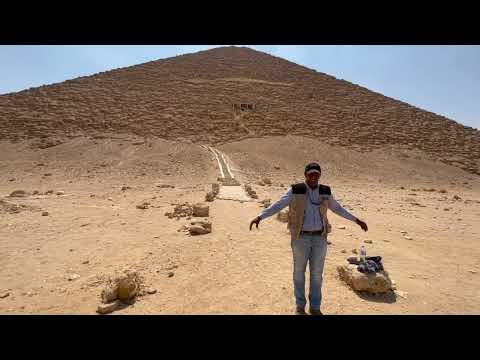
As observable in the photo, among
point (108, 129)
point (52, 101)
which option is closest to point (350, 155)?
point (108, 129)

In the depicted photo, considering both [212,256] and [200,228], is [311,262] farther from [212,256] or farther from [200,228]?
[200,228]

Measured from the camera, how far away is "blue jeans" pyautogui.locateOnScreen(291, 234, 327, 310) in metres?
3.17

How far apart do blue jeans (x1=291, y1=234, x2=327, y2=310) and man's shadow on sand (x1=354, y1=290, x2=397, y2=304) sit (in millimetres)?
882

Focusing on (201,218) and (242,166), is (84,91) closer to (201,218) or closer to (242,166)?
(242,166)

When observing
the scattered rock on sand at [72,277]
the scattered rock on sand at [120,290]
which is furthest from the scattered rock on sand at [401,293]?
the scattered rock on sand at [72,277]

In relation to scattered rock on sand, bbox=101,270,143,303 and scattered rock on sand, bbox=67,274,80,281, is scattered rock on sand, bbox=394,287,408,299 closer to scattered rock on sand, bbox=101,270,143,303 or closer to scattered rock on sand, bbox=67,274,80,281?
scattered rock on sand, bbox=101,270,143,303

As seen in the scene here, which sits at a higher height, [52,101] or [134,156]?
[52,101]

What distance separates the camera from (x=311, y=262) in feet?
10.6

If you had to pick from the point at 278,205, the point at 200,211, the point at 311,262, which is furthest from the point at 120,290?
the point at 200,211

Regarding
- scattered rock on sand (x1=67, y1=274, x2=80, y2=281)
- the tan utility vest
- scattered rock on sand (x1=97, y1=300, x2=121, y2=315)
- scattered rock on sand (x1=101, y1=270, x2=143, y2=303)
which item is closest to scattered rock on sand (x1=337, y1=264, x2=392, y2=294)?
the tan utility vest

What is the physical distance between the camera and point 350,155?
28359 millimetres

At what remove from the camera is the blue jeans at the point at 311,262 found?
125 inches

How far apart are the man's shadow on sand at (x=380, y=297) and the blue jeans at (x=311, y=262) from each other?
88 cm
